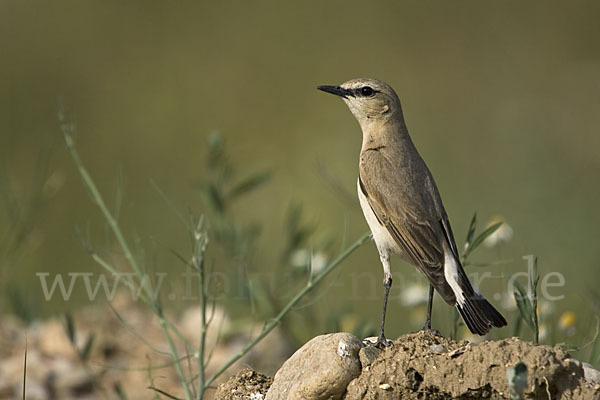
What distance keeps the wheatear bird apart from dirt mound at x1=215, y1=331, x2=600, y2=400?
1.91 ft

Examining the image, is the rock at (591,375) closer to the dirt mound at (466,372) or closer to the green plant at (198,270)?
the dirt mound at (466,372)

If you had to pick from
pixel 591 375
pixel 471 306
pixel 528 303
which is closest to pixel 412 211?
pixel 471 306

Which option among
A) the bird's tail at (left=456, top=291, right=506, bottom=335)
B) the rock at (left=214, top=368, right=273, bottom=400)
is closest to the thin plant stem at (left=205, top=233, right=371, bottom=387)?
the rock at (left=214, top=368, right=273, bottom=400)

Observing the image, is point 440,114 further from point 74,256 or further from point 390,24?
point 74,256

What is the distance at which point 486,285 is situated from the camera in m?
8.68

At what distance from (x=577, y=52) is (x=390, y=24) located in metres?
3.11

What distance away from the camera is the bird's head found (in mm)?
5574

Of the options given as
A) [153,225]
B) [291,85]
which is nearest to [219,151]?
[153,225]

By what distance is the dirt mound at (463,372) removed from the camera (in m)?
3.52

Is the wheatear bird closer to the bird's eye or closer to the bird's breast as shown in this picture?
the bird's breast

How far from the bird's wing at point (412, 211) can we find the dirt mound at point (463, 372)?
855 millimetres

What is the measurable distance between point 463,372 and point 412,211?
4.75 ft

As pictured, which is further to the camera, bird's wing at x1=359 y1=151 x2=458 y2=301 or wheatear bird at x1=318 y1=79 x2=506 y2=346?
bird's wing at x1=359 y1=151 x2=458 y2=301

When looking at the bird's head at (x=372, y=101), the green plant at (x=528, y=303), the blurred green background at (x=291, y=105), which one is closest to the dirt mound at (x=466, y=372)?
the green plant at (x=528, y=303)
